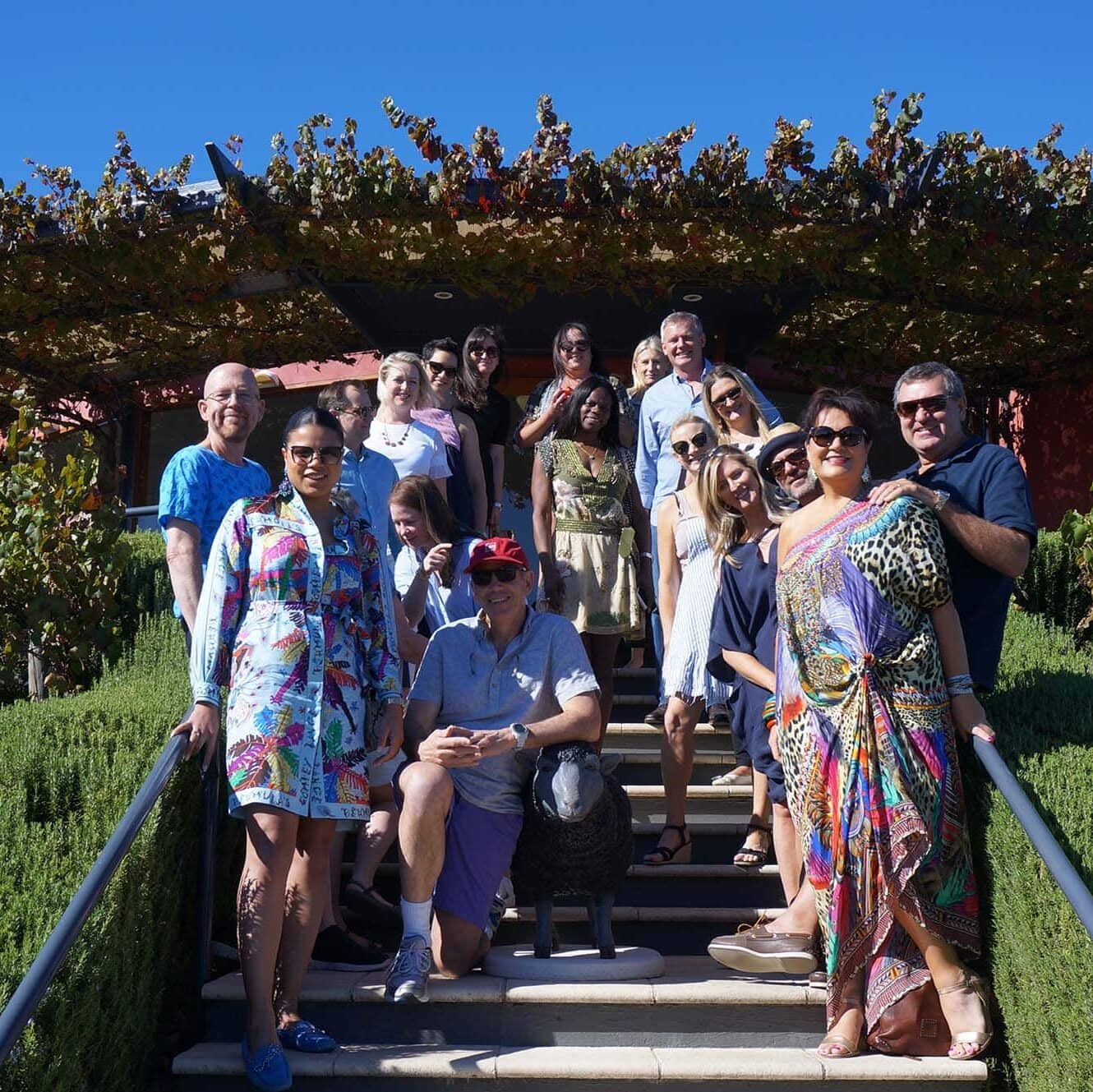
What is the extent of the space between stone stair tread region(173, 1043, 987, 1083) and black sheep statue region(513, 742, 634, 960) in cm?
51

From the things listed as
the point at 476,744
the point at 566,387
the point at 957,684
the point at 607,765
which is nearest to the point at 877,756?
the point at 957,684

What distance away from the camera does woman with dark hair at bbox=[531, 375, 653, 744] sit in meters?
6.04

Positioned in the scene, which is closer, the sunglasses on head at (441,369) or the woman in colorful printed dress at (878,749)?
the woman in colorful printed dress at (878,749)

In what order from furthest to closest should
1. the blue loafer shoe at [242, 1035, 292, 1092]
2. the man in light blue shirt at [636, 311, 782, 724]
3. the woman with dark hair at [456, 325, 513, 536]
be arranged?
1. the woman with dark hair at [456, 325, 513, 536]
2. the man in light blue shirt at [636, 311, 782, 724]
3. the blue loafer shoe at [242, 1035, 292, 1092]

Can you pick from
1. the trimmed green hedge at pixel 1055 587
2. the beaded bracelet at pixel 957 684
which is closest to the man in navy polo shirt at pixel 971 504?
the beaded bracelet at pixel 957 684

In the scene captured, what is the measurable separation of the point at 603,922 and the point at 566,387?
2957 millimetres

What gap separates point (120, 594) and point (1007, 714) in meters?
4.22

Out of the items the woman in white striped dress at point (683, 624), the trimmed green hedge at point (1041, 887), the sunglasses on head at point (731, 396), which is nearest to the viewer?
the trimmed green hedge at point (1041, 887)

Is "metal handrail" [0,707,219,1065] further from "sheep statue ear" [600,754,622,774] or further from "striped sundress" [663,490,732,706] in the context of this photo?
"striped sundress" [663,490,732,706]

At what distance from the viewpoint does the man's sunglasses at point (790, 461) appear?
15.9ft

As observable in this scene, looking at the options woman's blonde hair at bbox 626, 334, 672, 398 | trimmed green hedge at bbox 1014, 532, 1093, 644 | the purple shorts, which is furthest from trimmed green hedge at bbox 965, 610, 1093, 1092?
woman's blonde hair at bbox 626, 334, 672, 398

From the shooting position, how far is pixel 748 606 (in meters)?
4.91

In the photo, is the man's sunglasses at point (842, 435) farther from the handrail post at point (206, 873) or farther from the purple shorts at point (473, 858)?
the handrail post at point (206, 873)

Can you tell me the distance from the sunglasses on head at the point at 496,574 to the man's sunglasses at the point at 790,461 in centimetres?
106
